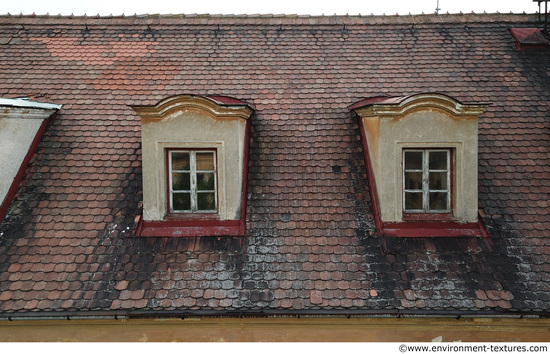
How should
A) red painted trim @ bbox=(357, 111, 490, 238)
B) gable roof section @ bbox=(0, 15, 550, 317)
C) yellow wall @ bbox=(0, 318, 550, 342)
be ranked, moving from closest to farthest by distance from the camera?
gable roof section @ bbox=(0, 15, 550, 317) < yellow wall @ bbox=(0, 318, 550, 342) < red painted trim @ bbox=(357, 111, 490, 238)

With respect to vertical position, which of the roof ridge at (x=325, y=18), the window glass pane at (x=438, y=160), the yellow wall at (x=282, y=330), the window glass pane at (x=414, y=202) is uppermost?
the roof ridge at (x=325, y=18)

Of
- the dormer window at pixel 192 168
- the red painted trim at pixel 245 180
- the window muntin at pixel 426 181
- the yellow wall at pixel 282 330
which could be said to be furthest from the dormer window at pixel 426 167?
the dormer window at pixel 192 168

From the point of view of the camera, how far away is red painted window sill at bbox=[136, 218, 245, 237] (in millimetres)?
5980

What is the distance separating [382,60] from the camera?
8.20 metres

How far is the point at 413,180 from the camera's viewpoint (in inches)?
245

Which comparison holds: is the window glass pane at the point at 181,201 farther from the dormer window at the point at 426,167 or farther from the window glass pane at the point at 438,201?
the window glass pane at the point at 438,201

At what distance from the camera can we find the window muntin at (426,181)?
6.19 meters

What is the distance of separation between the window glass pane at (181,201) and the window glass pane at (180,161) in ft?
1.24

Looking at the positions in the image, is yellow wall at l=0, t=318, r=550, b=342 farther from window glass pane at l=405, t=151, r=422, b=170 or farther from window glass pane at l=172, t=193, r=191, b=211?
window glass pane at l=405, t=151, r=422, b=170

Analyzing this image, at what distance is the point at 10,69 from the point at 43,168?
2.81 metres

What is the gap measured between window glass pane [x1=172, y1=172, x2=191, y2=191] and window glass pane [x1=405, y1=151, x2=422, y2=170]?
319cm

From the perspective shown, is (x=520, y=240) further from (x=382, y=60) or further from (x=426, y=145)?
(x=382, y=60)

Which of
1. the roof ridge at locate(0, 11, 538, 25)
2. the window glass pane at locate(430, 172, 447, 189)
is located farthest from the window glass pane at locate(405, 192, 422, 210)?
the roof ridge at locate(0, 11, 538, 25)

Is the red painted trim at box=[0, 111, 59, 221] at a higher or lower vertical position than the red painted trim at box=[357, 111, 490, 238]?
higher
